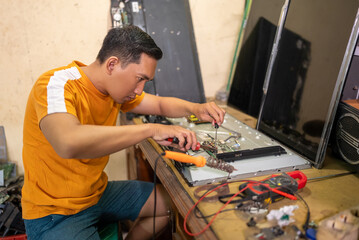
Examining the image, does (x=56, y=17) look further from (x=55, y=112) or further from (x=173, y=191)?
(x=173, y=191)

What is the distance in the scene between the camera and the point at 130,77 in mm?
1078

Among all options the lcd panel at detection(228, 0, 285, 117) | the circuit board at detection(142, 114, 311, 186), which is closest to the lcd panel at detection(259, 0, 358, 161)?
the circuit board at detection(142, 114, 311, 186)

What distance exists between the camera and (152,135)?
1.01 m

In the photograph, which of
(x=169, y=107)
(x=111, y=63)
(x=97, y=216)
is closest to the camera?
(x=111, y=63)

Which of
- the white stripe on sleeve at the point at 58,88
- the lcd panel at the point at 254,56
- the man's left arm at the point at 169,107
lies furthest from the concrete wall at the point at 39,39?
the white stripe on sleeve at the point at 58,88

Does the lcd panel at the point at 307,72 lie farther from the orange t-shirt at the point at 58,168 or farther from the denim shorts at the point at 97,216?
the orange t-shirt at the point at 58,168

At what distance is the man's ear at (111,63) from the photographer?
3.46ft

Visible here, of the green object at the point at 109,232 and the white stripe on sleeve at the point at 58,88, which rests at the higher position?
the white stripe on sleeve at the point at 58,88

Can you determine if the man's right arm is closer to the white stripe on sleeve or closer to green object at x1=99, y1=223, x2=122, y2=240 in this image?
the white stripe on sleeve

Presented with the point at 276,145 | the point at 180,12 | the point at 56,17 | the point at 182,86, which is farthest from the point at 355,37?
the point at 56,17

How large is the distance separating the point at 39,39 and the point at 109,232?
124 cm

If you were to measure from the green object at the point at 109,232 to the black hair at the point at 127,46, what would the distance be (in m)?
0.73

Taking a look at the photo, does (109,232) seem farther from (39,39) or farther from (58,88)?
(39,39)

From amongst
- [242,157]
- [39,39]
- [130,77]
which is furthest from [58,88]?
[39,39]
